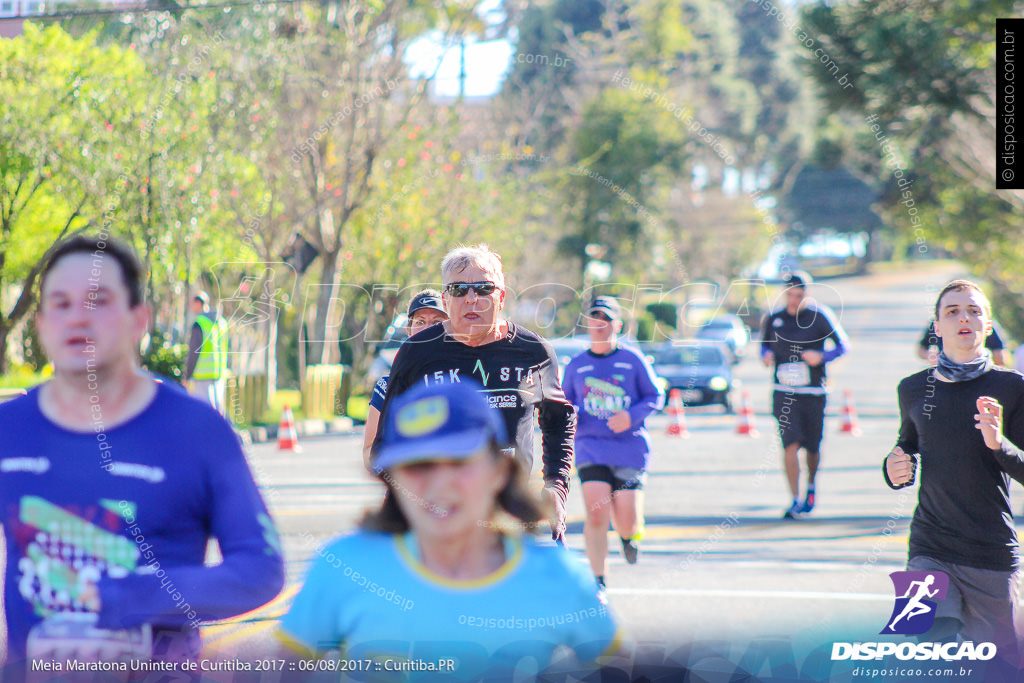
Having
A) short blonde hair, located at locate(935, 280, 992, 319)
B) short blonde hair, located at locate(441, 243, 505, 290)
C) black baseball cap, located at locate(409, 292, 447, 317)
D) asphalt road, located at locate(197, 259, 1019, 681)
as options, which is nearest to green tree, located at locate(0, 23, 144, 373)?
asphalt road, located at locate(197, 259, 1019, 681)

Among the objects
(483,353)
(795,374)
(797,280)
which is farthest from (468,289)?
(795,374)

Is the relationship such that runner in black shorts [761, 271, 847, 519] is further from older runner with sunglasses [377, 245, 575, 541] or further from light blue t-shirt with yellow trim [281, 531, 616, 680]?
light blue t-shirt with yellow trim [281, 531, 616, 680]

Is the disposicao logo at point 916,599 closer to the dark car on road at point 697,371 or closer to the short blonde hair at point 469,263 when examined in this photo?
the short blonde hair at point 469,263

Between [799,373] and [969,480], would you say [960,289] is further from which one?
[799,373]

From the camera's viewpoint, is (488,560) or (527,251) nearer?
(488,560)

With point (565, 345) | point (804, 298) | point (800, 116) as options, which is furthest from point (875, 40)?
point (800, 116)

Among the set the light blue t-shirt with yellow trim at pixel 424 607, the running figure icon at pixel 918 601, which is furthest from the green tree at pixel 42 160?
the light blue t-shirt with yellow trim at pixel 424 607

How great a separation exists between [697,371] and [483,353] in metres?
18.5

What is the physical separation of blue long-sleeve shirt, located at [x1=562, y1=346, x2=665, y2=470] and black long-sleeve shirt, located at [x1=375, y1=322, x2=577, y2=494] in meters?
2.05

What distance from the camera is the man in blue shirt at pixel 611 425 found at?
6879 millimetres

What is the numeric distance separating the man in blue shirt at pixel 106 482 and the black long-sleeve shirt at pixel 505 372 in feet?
6.04

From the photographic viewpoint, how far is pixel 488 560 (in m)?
2.53

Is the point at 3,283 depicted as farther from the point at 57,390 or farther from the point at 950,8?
the point at 950,8

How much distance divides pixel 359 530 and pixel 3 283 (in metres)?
7.10
